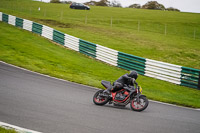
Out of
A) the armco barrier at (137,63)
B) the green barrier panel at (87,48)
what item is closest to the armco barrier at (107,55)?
the armco barrier at (137,63)

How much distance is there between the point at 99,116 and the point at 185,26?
42.7m

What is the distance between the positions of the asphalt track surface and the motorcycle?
0.72 ft

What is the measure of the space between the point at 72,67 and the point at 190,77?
704 centimetres

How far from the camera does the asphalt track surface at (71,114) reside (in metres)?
6.92

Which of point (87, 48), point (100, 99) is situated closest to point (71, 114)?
point (100, 99)

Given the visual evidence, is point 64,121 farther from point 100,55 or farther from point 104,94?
point 100,55

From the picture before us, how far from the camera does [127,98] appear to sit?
9602 millimetres

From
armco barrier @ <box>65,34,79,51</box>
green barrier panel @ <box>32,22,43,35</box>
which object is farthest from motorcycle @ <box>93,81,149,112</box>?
green barrier panel @ <box>32,22,43,35</box>

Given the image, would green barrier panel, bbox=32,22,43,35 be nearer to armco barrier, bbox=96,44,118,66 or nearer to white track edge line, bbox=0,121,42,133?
armco barrier, bbox=96,44,118,66

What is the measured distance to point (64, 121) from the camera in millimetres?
7211

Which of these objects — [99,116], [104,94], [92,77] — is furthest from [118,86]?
[92,77]

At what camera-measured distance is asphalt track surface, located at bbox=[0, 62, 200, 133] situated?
6.92 m

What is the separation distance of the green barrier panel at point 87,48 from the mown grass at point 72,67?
426 mm

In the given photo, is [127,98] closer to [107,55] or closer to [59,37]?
[107,55]
